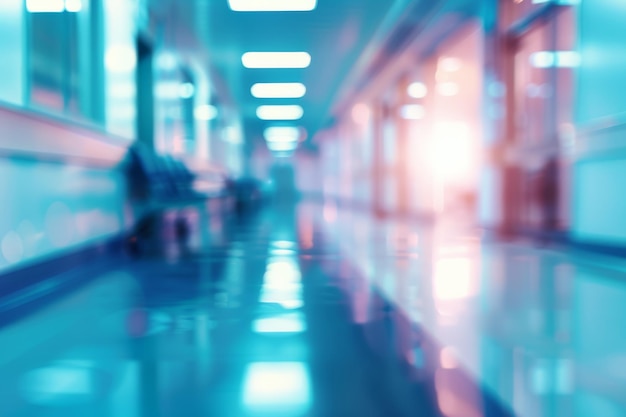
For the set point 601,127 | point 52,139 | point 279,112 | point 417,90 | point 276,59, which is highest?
point 279,112

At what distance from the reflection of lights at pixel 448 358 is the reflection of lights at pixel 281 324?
2.05 ft

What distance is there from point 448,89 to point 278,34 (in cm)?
814

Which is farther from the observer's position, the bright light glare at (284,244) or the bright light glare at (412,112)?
the bright light glare at (412,112)

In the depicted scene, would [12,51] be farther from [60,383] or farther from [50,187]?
[60,383]

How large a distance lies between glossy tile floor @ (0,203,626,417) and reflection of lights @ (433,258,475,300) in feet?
0.06

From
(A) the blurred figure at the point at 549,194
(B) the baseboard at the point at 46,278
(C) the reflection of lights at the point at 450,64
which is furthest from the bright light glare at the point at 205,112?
(A) the blurred figure at the point at 549,194

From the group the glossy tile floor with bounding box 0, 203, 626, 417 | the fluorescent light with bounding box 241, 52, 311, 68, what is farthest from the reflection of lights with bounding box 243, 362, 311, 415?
the fluorescent light with bounding box 241, 52, 311, 68

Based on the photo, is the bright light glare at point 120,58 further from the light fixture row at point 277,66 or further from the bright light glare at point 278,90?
the bright light glare at point 278,90

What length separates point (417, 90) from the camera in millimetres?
10906

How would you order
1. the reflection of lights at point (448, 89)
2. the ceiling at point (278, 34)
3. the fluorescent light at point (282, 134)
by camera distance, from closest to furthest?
the ceiling at point (278, 34) → the reflection of lights at point (448, 89) → the fluorescent light at point (282, 134)

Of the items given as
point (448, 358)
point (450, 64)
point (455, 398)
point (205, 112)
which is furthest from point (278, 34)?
point (455, 398)

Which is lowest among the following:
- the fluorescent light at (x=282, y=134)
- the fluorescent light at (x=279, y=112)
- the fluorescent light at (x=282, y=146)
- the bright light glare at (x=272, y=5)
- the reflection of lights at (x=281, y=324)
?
the reflection of lights at (x=281, y=324)

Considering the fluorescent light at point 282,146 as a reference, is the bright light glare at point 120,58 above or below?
below

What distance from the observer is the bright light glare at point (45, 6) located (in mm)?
3762
